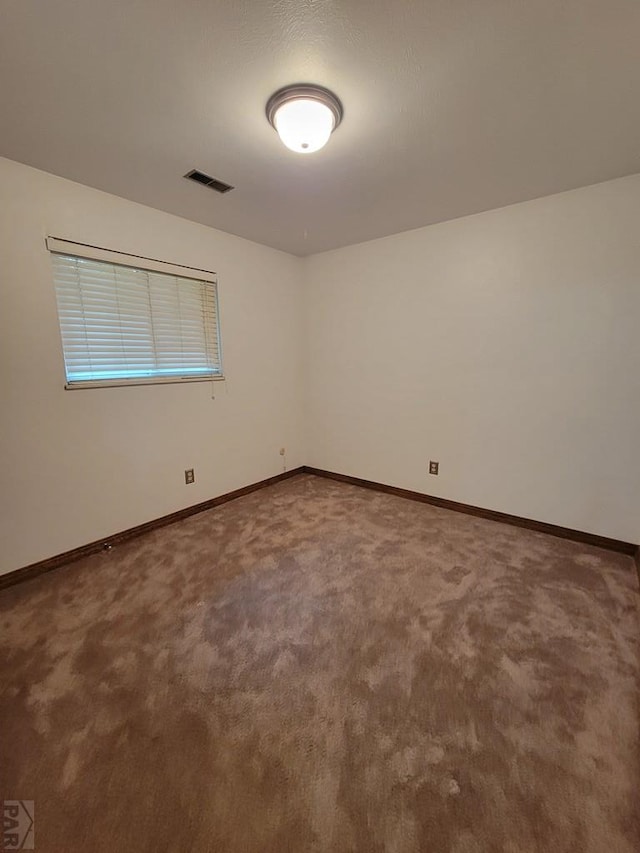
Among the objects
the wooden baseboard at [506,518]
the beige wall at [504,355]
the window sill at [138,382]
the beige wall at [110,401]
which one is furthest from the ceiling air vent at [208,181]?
the wooden baseboard at [506,518]

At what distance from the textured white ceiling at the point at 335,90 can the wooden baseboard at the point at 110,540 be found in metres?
2.29

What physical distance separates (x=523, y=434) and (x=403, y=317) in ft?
4.54

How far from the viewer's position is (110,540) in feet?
8.05

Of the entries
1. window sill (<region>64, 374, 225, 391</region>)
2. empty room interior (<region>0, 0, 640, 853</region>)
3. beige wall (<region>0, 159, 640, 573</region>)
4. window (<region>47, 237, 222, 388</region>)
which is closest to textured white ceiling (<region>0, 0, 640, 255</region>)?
empty room interior (<region>0, 0, 640, 853</region>)

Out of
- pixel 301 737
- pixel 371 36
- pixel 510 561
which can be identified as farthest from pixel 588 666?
pixel 371 36

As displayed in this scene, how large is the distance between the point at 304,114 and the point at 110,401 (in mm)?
2011

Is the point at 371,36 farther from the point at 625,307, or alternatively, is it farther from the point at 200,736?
the point at 200,736

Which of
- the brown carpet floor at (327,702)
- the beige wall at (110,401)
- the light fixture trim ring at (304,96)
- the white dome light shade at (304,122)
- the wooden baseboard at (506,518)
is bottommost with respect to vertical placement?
the brown carpet floor at (327,702)

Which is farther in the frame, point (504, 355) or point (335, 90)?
point (504, 355)

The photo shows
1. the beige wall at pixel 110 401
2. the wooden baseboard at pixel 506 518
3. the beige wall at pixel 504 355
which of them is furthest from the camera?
the wooden baseboard at pixel 506 518

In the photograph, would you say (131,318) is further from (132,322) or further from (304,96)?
(304,96)

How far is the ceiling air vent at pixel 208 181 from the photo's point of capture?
1.99 m

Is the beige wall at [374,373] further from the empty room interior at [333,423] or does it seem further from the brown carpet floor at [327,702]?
the brown carpet floor at [327,702]

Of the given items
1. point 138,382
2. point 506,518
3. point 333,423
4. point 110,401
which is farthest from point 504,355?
point 110,401
